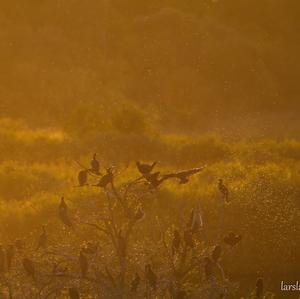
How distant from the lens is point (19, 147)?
12.8m

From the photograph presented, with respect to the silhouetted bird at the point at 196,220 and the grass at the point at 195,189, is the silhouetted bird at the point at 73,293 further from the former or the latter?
the grass at the point at 195,189

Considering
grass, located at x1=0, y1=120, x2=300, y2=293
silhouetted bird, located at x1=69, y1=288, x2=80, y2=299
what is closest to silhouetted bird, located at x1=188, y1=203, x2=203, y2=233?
silhouetted bird, located at x1=69, y1=288, x2=80, y2=299

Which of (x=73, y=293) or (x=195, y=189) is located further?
(x=195, y=189)

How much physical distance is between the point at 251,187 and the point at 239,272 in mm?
1684

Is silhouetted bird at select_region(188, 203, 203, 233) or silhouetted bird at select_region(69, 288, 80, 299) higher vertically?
silhouetted bird at select_region(188, 203, 203, 233)

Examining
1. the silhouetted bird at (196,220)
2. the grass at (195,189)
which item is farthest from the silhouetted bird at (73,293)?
the grass at (195,189)

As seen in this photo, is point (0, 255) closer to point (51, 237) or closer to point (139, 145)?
point (51, 237)

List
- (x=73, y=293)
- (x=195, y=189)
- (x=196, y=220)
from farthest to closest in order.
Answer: (x=195, y=189) → (x=73, y=293) → (x=196, y=220)

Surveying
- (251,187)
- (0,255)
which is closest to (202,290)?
(0,255)

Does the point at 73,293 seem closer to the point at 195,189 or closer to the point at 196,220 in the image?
the point at 196,220

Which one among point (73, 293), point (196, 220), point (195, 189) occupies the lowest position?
point (73, 293)

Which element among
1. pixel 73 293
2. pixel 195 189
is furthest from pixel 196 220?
pixel 195 189

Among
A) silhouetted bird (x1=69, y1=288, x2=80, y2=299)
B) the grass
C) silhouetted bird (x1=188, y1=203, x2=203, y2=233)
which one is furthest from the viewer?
the grass

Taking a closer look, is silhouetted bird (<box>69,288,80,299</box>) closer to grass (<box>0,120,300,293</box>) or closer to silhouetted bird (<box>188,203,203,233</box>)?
silhouetted bird (<box>188,203,203,233</box>)
